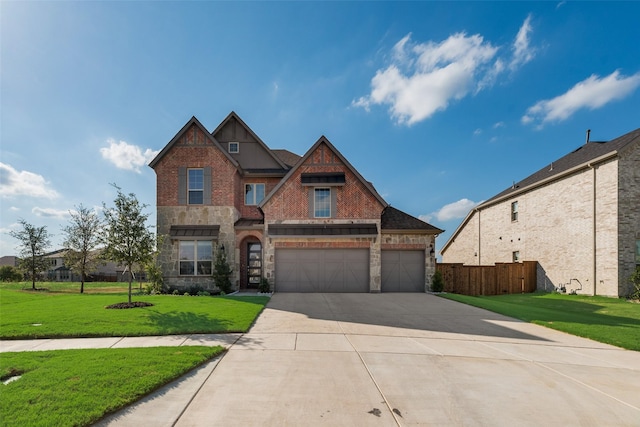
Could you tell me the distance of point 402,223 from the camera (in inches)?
696

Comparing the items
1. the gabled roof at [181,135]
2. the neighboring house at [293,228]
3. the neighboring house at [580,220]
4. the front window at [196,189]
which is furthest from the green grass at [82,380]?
the neighboring house at [580,220]

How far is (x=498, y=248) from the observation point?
2538 centimetres

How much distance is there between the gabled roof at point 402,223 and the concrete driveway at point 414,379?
838cm

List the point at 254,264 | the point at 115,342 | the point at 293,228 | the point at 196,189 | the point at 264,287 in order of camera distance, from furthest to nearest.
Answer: the point at 254,264 < the point at 196,189 < the point at 293,228 < the point at 264,287 < the point at 115,342

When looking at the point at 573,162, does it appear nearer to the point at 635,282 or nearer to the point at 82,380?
the point at 635,282

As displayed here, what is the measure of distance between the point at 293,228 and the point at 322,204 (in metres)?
2.20

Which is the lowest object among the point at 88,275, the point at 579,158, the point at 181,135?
the point at 88,275

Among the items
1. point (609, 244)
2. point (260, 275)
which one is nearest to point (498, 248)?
point (609, 244)

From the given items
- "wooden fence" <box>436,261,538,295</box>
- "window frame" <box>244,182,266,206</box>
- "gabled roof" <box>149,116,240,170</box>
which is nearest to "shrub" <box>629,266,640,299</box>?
"wooden fence" <box>436,261,538,295</box>

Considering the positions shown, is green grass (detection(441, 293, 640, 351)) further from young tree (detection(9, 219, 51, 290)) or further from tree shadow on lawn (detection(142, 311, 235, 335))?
young tree (detection(9, 219, 51, 290))

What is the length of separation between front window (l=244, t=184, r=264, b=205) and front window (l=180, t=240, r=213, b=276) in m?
3.62

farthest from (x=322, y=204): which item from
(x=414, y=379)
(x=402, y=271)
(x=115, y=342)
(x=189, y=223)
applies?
(x=414, y=379)

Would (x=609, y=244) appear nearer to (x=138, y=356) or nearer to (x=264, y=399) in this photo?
(x=264, y=399)

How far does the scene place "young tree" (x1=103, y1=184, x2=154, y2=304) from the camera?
11.9m
